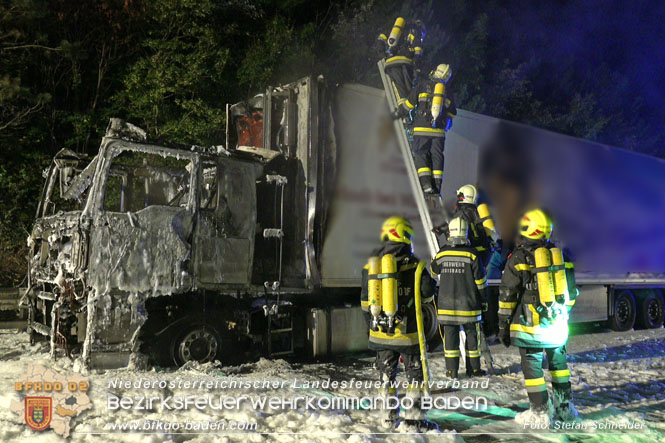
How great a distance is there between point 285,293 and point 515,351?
148 inches

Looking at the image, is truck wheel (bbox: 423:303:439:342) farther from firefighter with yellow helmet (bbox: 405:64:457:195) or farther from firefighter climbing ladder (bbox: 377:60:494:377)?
firefighter with yellow helmet (bbox: 405:64:457:195)

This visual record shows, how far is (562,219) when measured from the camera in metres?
9.22

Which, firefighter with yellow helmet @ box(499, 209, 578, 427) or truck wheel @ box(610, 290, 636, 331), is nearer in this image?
firefighter with yellow helmet @ box(499, 209, 578, 427)

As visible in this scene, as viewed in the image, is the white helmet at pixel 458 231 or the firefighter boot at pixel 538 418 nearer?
the firefighter boot at pixel 538 418

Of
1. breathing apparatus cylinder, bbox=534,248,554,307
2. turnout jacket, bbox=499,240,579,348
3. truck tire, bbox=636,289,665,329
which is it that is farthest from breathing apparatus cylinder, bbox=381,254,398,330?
truck tire, bbox=636,289,665,329

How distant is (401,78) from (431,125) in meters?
0.90

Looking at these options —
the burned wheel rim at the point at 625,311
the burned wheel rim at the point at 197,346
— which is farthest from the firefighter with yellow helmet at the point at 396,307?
the burned wheel rim at the point at 625,311

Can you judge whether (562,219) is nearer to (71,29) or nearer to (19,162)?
(19,162)

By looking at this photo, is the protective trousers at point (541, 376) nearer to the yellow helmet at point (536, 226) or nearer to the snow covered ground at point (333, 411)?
the snow covered ground at point (333, 411)

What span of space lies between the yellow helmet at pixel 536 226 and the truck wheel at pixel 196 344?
3.45 m

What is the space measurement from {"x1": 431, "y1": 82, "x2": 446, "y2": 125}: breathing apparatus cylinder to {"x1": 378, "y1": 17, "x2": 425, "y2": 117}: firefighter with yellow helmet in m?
Result: 0.40

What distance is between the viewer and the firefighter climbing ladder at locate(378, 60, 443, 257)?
6715 millimetres

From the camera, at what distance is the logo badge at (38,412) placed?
3.88 metres

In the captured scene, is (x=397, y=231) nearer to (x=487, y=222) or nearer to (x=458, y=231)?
(x=458, y=231)
